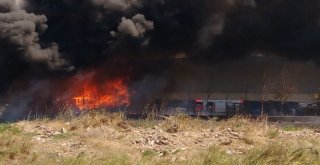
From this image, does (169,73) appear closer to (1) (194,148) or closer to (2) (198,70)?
(2) (198,70)

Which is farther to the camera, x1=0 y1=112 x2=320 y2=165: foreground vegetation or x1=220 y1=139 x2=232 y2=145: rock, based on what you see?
x1=220 y1=139 x2=232 y2=145: rock

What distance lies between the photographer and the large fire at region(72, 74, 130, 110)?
32.7m

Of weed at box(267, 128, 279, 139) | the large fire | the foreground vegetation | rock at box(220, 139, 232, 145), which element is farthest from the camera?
the large fire

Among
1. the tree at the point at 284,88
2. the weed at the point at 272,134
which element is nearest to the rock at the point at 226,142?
the weed at the point at 272,134

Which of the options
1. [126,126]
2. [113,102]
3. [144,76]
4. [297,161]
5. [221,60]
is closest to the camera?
[297,161]

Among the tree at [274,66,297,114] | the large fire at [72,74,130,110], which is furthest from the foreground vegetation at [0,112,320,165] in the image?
the tree at [274,66,297,114]

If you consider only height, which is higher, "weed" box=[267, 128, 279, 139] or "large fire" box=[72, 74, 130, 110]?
"large fire" box=[72, 74, 130, 110]

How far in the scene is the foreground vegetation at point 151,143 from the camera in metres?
7.83

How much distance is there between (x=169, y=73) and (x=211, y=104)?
4.94 meters

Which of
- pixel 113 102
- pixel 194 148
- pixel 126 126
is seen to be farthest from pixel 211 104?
pixel 194 148

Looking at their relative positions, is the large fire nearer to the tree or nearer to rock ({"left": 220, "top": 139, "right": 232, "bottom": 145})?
the tree

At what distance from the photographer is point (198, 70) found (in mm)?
41500

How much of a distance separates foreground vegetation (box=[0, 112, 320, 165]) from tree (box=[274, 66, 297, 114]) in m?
25.6

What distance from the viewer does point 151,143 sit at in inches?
→ 423
